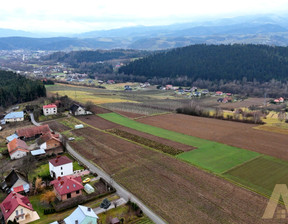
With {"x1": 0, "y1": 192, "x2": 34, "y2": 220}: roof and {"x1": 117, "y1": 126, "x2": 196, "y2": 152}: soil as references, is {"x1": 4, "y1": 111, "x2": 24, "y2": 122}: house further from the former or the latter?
{"x1": 0, "y1": 192, "x2": 34, "y2": 220}: roof

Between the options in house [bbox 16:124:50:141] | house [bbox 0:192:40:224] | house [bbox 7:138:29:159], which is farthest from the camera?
house [bbox 16:124:50:141]

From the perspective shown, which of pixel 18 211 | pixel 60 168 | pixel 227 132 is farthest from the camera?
pixel 227 132

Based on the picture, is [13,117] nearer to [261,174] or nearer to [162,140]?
[162,140]

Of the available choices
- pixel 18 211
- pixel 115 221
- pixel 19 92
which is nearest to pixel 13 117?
pixel 19 92

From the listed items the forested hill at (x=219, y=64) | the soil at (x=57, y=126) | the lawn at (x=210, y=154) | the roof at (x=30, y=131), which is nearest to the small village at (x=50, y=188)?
the roof at (x=30, y=131)

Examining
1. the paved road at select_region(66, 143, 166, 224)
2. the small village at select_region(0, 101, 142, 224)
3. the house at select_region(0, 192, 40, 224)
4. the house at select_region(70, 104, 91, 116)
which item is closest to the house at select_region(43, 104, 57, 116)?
the house at select_region(70, 104, 91, 116)

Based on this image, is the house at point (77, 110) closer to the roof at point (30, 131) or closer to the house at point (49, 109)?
the house at point (49, 109)
